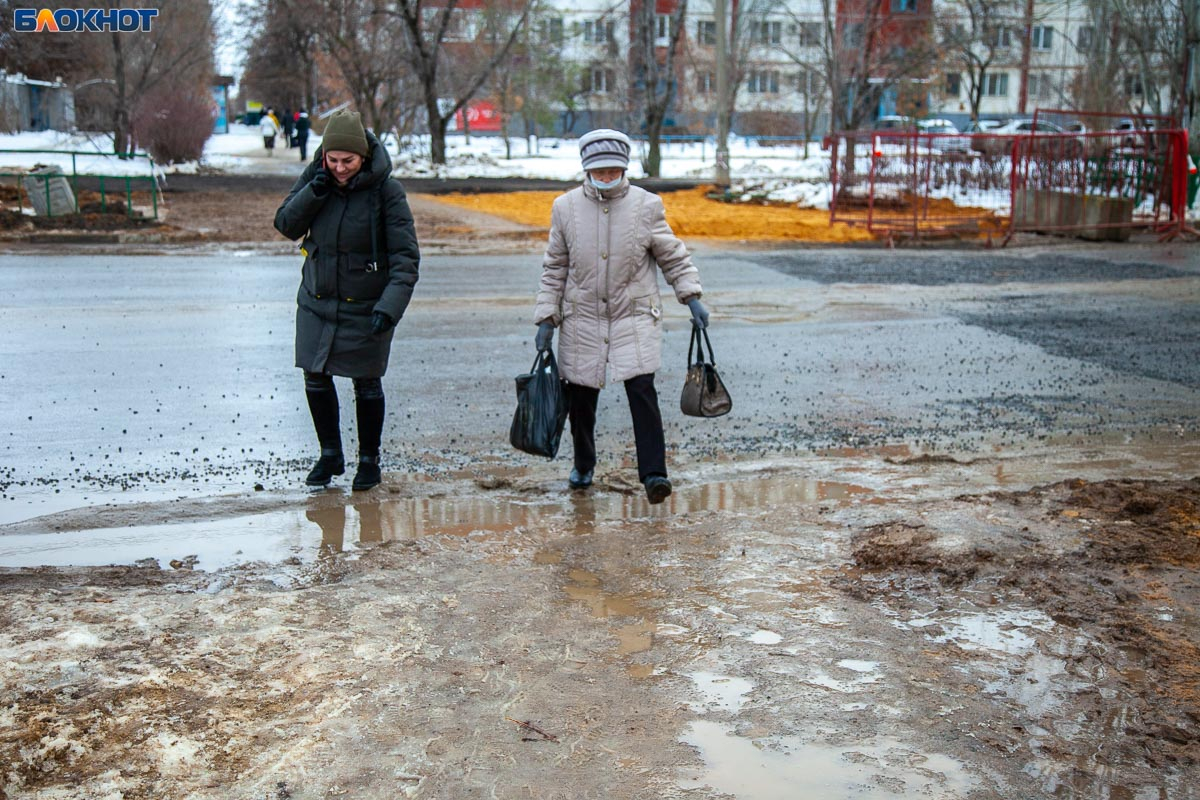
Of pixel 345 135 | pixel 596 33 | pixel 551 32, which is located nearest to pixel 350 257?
pixel 345 135

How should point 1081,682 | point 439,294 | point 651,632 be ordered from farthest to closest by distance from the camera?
1. point 439,294
2. point 651,632
3. point 1081,682

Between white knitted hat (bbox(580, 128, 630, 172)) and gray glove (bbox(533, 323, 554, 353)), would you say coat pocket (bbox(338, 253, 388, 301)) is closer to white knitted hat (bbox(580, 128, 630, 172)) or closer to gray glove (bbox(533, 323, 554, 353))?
gray glove (bbox(533, 323, 554, 353))

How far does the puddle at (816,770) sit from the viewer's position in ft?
10.8

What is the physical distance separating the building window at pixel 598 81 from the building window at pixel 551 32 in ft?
8.22

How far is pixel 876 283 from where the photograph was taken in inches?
571

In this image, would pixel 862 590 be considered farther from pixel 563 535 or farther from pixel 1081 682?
pixel 563 535

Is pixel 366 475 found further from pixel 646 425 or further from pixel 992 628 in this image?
pixel 992 628

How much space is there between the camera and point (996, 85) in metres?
71.9

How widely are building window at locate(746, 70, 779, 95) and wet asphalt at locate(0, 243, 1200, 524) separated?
43.2 meters

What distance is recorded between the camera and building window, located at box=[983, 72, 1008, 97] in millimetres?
71312

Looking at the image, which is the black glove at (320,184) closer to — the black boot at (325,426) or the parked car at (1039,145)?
the black boot at (325,426)

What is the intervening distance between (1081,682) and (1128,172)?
17.9m

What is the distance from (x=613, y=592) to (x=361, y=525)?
1421mm

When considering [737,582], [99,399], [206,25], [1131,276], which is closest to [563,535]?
[737,582]
